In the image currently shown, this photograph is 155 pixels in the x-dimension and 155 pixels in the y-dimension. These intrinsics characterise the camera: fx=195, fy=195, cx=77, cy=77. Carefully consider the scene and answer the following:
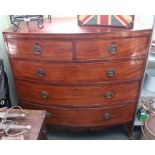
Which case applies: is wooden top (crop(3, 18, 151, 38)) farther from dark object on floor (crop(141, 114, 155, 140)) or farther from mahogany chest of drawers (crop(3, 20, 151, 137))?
dark object on floor (crop(141, 114, 155, 140))

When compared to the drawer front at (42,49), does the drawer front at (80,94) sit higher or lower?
lower

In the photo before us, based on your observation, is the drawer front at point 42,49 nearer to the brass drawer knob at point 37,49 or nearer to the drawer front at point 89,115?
the brass drawer knob at point 37,49

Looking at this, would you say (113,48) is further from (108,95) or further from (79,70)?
(108,95)

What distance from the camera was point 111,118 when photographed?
5.17 ft

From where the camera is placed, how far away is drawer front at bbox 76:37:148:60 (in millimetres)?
1207

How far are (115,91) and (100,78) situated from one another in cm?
17

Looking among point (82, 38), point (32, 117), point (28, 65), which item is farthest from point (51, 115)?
point (82, 38)

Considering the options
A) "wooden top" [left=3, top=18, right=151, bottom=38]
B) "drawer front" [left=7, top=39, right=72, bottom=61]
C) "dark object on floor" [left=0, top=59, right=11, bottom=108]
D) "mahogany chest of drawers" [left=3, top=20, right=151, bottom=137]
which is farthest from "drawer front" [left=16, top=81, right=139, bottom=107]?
"wooden top" [left=3, top=18, right=151, bottom=38]

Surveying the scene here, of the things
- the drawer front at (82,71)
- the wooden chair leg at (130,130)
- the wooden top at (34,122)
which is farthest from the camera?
the wooden chair leg at (130,130)

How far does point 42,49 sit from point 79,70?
28 cm

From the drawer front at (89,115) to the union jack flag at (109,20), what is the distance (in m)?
0.63

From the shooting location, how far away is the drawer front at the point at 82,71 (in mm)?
1300

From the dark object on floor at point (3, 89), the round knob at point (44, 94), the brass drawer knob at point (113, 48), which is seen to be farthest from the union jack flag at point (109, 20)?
the dark object on floor at point (3, 89)

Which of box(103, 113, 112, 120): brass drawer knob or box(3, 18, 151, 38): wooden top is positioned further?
box(103, 113, 112, 120): brass drawer knob
